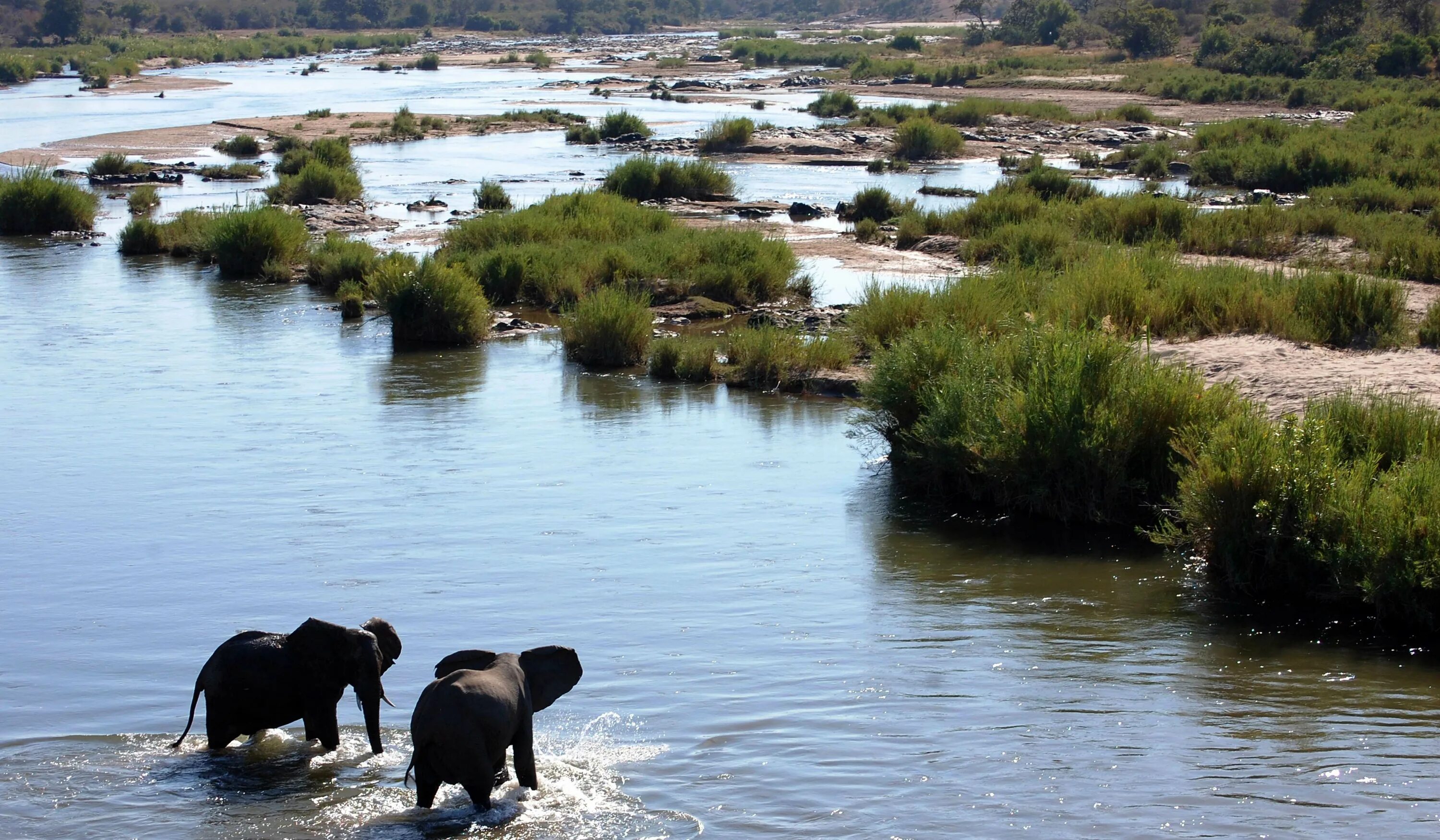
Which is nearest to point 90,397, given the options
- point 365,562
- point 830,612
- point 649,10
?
point 365,562

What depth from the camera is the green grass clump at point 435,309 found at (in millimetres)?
18109

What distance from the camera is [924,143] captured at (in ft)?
135

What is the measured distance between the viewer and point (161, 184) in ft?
114

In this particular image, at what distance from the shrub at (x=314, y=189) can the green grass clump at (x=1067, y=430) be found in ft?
72.8

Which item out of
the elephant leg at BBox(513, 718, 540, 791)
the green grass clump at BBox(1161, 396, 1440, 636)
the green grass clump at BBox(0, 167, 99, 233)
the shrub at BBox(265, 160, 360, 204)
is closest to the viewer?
the elephant leg at BBox(513, 718, 540, 791)

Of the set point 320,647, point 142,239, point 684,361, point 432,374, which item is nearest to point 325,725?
point 320,647

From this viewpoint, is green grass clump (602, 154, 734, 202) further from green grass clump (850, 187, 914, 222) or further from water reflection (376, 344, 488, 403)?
water reflection (376, 344, 488, 403)

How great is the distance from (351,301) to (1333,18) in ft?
192

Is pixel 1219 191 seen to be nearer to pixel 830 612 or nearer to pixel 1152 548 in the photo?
pixel 1152 548

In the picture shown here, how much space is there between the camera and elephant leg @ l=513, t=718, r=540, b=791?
5758 mm

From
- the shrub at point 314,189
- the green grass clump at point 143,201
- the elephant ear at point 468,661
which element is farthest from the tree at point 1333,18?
the elephant ear at point 468,661

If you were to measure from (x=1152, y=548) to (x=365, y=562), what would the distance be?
559 centimetres

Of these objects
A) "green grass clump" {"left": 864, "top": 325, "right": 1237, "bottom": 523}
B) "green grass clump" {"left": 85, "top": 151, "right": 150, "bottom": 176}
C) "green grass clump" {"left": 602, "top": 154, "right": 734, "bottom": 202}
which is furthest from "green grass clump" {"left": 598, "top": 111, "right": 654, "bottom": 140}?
"green grass clump" {"left": 864, "top": 325, "right": 1237, "bottom": 523}

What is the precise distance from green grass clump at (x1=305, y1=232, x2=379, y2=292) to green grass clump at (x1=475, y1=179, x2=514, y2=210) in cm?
616
